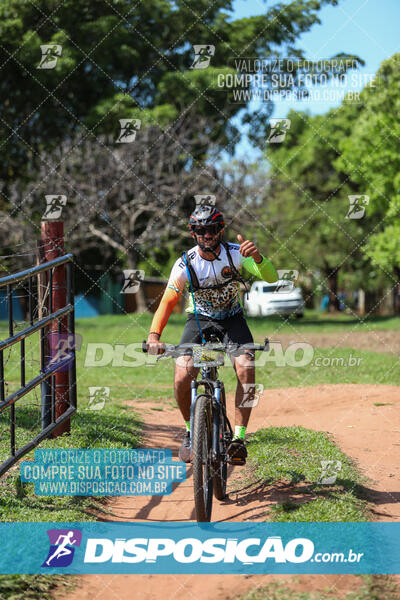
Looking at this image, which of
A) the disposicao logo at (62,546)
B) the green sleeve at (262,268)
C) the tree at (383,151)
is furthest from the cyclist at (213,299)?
the tree at (383,151)

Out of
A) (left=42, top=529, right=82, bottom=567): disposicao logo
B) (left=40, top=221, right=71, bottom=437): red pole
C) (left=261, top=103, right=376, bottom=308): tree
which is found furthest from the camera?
(left=261, top=103, right=376, bottom=308): tree

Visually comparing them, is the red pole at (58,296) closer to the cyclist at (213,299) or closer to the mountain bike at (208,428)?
the cyclist at (213,299)

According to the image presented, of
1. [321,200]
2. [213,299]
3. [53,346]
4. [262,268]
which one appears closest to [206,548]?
[213,299]

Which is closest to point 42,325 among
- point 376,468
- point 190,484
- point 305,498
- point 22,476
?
point 22,476

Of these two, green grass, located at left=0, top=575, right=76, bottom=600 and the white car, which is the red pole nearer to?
green grass, located at left=0, top=575, right=76, bottom=600

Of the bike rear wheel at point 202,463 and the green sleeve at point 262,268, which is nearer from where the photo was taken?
the bike rear wheel at point 202,463

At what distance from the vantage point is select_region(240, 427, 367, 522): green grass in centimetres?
469

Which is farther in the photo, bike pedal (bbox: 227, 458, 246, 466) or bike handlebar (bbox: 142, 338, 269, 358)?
bike pedal (bbox: 227, 458, 246, 466)

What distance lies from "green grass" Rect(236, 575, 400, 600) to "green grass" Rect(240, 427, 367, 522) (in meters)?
0.87

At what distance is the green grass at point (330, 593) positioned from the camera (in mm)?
3521

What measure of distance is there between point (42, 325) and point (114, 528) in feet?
6.18

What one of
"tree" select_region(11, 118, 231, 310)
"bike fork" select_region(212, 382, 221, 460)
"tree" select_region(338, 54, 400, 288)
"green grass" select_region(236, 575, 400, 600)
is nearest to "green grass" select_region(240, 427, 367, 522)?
"bike fork" select_region(212, 382, 221, 460)

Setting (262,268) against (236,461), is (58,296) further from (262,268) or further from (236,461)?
(236,461)

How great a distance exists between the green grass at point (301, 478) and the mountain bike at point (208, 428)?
1.51 ft
